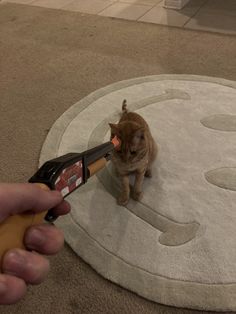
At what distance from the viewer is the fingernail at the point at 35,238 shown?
0.49 meters

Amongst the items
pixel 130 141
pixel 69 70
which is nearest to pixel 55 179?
pixel 130 141

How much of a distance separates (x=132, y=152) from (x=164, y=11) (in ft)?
5.07

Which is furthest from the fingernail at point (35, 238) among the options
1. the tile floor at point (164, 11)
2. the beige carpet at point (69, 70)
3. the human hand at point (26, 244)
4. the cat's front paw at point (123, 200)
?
the tile floor at point (164, 11)

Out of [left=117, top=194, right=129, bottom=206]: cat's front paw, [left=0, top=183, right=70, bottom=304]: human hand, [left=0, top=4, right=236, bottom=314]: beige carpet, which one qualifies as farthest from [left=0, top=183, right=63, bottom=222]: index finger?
[left=117, top=194, right=129, bottom=206]: cat's front paw

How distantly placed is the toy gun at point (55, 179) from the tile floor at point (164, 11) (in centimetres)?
144

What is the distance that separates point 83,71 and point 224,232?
1048 millimetres

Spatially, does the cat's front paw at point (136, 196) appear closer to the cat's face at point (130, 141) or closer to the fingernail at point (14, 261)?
the cat's face at point (130, 141)

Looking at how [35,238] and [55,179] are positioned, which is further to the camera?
[55,179]

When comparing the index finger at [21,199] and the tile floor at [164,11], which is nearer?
the index finger at [21,199]

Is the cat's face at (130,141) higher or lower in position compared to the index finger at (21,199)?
lower

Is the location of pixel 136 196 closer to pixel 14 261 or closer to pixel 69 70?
pixel 14 261

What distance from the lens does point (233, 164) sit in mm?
1206

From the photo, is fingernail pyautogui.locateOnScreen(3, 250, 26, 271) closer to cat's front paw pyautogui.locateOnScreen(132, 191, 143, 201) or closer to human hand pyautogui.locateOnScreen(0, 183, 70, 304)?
human hand pyautogui.locateOnScreen(0, 183, 70, 304)

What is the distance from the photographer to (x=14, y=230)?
473mm
